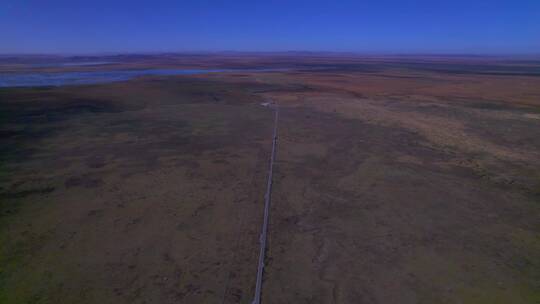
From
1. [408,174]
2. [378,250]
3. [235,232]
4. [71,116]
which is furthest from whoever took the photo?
[71,116]

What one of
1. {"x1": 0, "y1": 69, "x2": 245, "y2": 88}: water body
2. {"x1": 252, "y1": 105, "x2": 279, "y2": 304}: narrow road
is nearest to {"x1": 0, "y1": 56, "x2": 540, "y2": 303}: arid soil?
{"x1": 252, "y1": 105, "x2": 279, "y2": 304}: narrow road

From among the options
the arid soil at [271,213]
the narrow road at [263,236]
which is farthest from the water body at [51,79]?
the narrow road at [263,236]

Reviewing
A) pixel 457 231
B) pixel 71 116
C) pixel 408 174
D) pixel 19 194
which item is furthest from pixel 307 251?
pixel 71 116

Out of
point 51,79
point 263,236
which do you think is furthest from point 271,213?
point 51,79

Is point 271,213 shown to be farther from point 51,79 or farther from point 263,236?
point 51,79

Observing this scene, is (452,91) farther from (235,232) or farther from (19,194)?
(19,194)

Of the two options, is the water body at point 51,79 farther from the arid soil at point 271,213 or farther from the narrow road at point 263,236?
the narrow road at point 263,236

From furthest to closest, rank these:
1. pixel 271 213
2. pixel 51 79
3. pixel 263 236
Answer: pixel 51 79 < pixel 271 213 < pixel 263 236

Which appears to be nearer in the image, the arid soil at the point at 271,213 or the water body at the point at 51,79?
the arid soil at the point at 271,213
